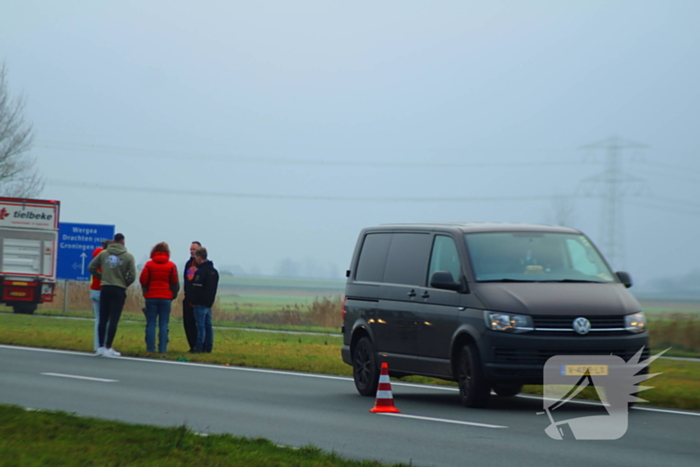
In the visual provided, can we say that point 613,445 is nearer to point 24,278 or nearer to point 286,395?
point 286,395

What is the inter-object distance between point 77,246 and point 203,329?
20781 mm

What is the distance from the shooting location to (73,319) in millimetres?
34375

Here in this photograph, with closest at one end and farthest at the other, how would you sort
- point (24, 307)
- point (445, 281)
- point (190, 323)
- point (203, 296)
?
point (445, 281) < point (203, 296) < point (190, 323) < point (24, 307)

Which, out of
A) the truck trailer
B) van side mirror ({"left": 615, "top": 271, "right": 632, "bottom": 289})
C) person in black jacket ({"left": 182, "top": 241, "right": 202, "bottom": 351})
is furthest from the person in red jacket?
the truck trailer

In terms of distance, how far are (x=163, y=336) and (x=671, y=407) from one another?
1020cm

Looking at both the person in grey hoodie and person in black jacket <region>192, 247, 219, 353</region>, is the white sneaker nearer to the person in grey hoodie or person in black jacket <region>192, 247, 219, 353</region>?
the person in grey hoodie

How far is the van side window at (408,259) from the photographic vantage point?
1333 centimetres

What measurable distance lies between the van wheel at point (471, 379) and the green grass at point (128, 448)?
342 centimetres

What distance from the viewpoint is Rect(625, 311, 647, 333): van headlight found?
38.5 ft

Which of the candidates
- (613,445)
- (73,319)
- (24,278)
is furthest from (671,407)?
(24,278)

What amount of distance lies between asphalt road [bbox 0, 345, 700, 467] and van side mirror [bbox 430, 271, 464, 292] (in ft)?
4.36

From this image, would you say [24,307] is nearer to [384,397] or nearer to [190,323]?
[190,323]

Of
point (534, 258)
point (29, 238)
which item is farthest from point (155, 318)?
point (29, 238)

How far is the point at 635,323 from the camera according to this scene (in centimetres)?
1179
